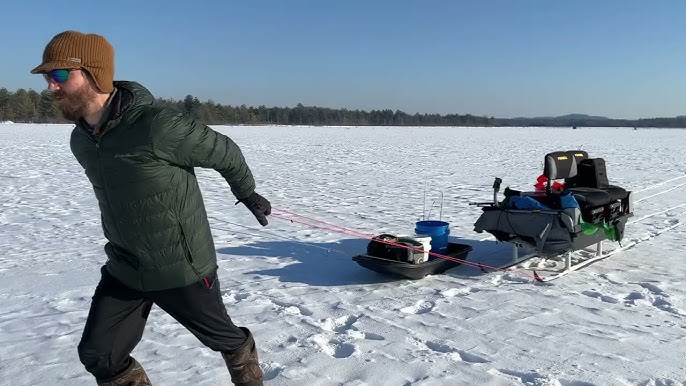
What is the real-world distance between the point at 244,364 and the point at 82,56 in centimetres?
148

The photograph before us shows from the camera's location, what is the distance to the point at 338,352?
3.71 meters

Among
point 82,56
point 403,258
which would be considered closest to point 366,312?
point 403,258

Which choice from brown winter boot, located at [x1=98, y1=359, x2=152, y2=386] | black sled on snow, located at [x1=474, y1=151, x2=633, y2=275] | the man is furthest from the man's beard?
black sled on snow, located at [x1=474, y1=151, x2=633, y2=275]

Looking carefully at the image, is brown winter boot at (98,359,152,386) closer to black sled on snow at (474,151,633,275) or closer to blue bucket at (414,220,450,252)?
blue bucket at (414,220,450,252)

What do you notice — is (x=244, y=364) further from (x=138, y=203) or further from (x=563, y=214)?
(x=563, y=214)

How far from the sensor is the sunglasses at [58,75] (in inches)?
88.6

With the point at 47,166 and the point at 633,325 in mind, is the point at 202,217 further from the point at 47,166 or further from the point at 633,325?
the point at 47,166

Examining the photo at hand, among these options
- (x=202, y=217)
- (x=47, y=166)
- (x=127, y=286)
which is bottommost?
(x=47, y=166)

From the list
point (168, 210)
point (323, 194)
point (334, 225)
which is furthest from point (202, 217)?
point (323, 194)

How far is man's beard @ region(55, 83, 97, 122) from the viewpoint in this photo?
2318mm

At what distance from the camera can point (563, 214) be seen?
5.21 m

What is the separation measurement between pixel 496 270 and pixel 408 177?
883cm

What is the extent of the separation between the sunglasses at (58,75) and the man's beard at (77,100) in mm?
62

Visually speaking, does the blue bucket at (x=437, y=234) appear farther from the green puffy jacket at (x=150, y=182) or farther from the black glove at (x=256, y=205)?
the green puffy jacket at (x=150, y=182)
